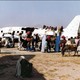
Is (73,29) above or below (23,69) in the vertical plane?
above

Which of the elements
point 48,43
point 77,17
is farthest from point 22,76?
point 77,17

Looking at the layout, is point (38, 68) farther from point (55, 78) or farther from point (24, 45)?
point (24, 45)

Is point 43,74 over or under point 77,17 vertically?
under

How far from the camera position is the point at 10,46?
32281 mm

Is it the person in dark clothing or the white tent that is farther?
the white tent

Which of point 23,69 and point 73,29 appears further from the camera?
point 73,29

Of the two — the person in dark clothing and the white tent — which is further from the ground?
the white tent

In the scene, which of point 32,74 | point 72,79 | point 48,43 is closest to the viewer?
point 72,79

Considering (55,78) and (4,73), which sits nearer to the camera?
(55,78)

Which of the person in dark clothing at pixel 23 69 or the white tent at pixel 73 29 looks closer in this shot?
the person in dark clothing at pixel 23 69

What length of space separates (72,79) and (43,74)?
1783 millimetres

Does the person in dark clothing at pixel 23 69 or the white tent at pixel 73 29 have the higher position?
the white tent at pixel 73 29

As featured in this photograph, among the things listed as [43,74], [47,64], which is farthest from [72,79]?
[47,64]

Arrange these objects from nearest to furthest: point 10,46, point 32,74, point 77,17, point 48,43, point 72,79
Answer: point 72,79 → point 32,74 → point 48,43 → point 10,46 → point 77,17
